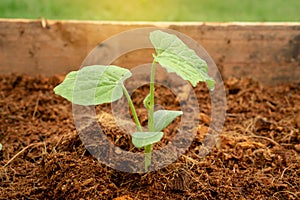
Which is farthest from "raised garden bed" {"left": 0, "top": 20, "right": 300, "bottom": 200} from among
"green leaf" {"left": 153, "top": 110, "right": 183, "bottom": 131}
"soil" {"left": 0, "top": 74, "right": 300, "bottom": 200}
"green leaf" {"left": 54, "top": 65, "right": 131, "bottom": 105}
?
"green leaf" {"left": 54, "top": 65, "right": 131, "bottom": 105}

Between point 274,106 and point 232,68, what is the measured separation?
0.28m

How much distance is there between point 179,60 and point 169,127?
0.56 meters

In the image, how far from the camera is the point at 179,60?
51.5 inches

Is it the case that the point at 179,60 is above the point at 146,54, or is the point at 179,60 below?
above

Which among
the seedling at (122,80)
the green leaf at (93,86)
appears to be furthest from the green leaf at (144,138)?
the green leaf at (93,86)

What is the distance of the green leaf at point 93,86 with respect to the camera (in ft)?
4.14

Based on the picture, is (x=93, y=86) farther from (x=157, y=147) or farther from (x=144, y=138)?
(x=157, y=147)

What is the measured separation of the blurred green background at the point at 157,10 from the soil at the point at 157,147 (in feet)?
1.61

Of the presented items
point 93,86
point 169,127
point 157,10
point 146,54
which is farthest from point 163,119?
point 157,10

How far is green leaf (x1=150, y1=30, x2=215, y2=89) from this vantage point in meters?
1.25

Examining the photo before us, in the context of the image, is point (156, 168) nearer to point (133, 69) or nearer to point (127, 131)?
point (127, 131)

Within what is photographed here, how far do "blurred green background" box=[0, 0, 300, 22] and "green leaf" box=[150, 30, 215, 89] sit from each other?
118 cm

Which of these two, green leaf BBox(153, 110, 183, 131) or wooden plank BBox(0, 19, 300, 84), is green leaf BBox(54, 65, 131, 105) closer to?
green leaf BBox(153, 110, 183, 131)

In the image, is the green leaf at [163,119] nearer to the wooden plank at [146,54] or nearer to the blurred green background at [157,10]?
the wooden plank at [146,54]
